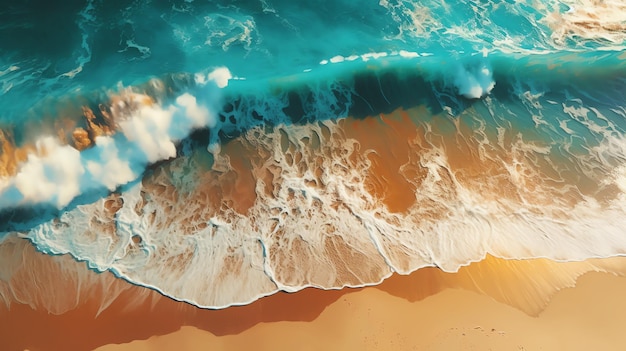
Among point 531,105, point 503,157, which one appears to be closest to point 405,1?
point 531,105

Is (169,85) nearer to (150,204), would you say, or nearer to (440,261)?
(150,204)

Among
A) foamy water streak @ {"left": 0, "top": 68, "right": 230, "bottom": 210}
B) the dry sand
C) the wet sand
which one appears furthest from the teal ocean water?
the dry sand

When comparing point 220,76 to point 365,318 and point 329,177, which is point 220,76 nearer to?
point 329,177

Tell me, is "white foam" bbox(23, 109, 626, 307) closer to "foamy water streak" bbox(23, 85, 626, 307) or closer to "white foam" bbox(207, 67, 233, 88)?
"foamy water streak" bbox(23, 85, 626, 307)

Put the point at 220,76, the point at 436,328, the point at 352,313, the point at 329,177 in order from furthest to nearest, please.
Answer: the point at 220,76 < the point at 329,177 < the point at 352,313 < the point at 436,328

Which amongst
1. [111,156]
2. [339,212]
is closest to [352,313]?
[339,212]

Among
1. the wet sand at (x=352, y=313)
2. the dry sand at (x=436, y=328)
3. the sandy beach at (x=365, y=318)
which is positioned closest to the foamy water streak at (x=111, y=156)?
the wet sand at (x=352, y=313)

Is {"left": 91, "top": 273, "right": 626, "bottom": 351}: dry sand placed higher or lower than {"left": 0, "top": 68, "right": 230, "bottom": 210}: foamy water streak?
lower

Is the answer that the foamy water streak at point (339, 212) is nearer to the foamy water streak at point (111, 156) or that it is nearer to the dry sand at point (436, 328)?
the foamy water streak at point (111, 156)
